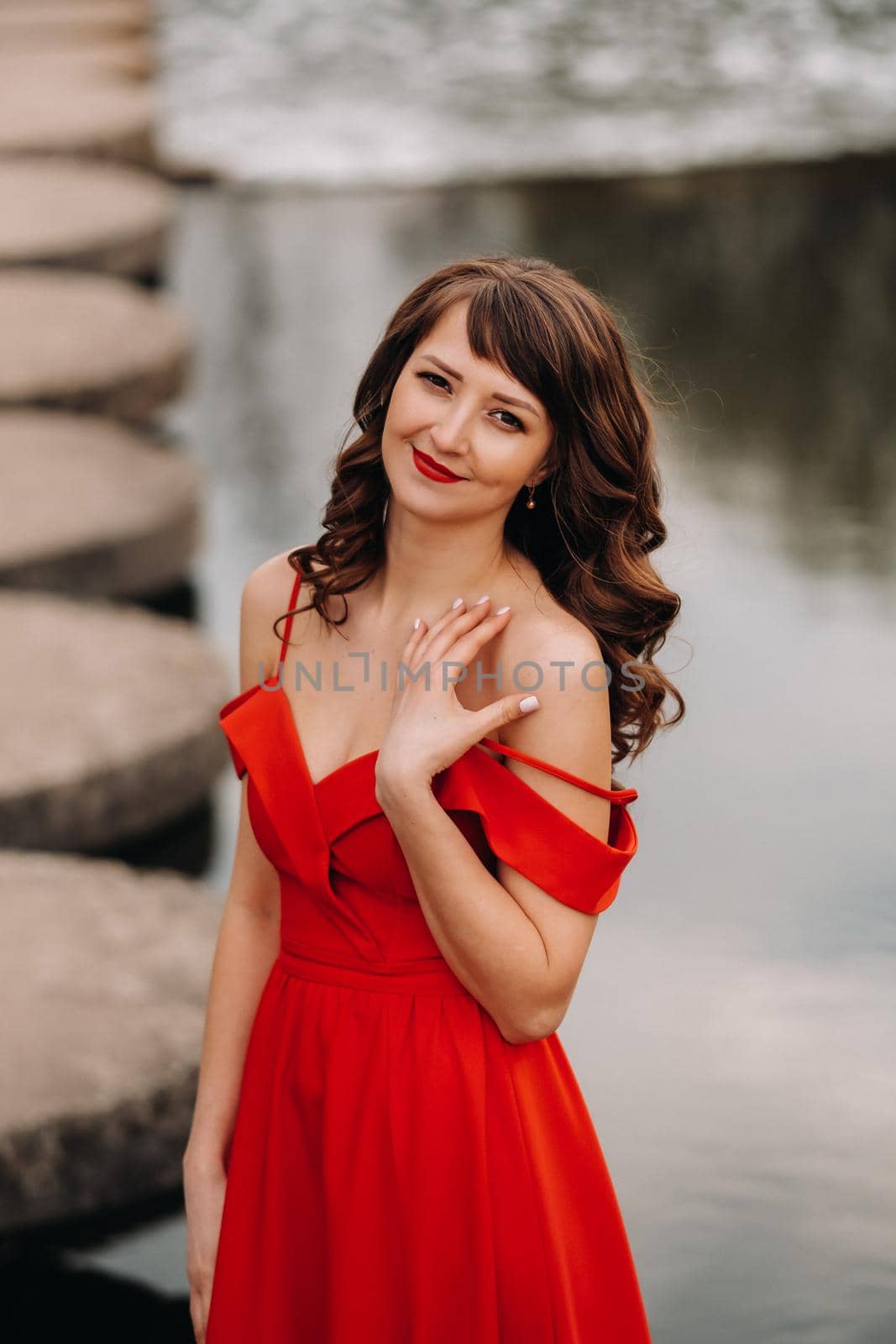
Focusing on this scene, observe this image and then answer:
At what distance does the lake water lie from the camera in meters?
3.14

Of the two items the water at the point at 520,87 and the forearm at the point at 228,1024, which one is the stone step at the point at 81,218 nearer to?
the water at the point at 520,87

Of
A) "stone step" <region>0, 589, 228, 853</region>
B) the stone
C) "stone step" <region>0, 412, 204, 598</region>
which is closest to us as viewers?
"stone step" <region>0, 589, 228, 853</region>

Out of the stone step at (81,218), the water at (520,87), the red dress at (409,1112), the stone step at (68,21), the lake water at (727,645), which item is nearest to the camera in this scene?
the red dress at (409,1112)

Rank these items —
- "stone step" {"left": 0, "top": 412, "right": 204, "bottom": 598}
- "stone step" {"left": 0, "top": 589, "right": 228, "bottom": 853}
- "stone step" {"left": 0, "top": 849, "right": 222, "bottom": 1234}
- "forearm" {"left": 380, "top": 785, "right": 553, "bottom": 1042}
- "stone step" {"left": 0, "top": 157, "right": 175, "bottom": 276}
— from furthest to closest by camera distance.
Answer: "stone step" {"left": 0, "top": 157, "right": 175, "bottom": 276}
"stone step" {"left": 0, "top": 412, "right": 204, "bottom": 598}
"stone step" {"left": 0, "top": 589, "right": 228, "bottom": 853}
"stone step" {"left": 0, "top": 849, "right": 222, "bottom": 1234}
"forearm" {"left": 380, "top": 785, "right": 553, "bottom": 1042}

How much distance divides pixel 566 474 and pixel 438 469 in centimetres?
14

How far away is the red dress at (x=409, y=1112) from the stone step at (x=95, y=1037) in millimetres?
1017

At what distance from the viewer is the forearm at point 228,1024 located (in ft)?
6.26

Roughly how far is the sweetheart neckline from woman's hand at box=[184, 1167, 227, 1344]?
1.59ft

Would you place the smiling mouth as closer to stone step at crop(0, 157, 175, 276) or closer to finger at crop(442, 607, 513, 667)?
finger at crop(442, 607, 513, 667)

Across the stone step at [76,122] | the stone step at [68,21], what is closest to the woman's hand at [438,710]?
the stone step at [76,122]

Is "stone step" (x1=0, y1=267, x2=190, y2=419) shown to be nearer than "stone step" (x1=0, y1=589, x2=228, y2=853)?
No

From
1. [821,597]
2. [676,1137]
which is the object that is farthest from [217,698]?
[821,597]

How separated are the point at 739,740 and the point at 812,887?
768 mm

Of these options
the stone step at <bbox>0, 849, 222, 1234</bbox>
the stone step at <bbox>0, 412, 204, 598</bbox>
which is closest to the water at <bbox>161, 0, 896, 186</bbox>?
the stone step at <bbox>0, 412, 204, 598</bbox>
